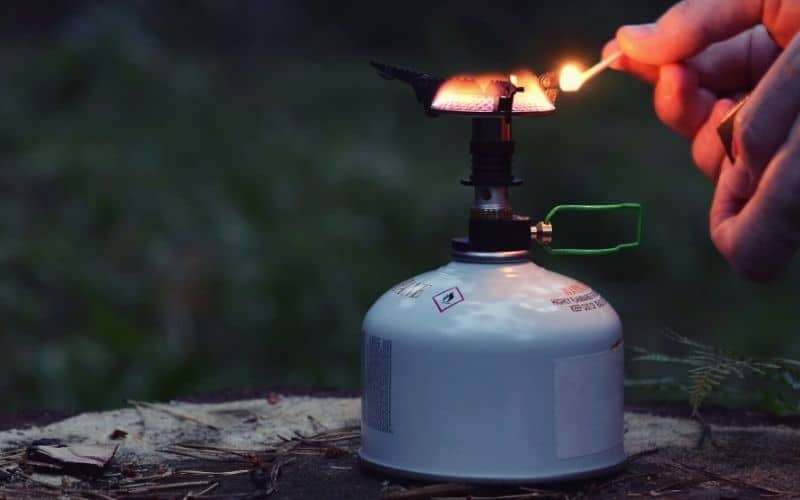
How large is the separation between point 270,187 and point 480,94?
11.8ft

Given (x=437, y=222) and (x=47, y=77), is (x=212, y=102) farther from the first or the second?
(x=437, y=222)

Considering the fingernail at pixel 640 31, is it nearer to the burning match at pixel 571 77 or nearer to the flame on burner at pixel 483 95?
the burning match at pixel 571 77

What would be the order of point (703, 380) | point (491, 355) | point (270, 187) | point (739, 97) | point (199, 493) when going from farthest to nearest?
point (270, 187), point (739, 97), point (703, 380), point (199, 493), point (491, 355)

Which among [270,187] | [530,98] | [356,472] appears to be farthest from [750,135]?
[270,187]

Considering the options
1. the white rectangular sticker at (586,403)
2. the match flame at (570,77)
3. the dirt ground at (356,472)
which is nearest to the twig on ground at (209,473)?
the dirt ground at (356,472)

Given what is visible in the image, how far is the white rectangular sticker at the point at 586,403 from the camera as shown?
2.25m

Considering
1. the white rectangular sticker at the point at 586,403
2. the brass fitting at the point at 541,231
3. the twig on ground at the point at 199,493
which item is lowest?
the twig on ground at the point at 199,493

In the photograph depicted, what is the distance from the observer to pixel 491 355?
7.25 feet

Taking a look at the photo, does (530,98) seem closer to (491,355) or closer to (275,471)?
(491,355)

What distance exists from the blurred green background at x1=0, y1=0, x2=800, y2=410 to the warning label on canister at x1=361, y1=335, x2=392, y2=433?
230cm

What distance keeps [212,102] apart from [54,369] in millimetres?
2289

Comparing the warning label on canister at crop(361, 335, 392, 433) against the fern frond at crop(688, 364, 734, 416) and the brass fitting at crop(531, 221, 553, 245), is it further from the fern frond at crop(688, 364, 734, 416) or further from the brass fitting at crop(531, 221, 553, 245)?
the fern frond at crop(688, 364, 734, 416)

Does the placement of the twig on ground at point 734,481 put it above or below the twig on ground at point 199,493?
above

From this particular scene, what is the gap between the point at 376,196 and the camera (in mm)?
5984
